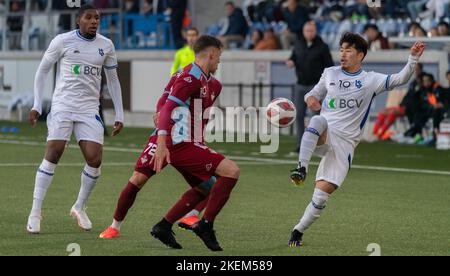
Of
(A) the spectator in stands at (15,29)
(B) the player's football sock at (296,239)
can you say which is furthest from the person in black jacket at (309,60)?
(A) the spectator in stands at (15,29)

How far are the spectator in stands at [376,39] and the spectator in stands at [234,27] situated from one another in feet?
15.0

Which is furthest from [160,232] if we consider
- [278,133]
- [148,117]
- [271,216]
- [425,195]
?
[148,117]

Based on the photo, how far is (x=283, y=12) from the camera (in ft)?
104

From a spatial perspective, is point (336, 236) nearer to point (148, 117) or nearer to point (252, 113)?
point (252, 113)

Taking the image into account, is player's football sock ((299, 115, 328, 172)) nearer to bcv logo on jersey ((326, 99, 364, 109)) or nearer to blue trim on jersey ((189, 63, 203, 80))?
bcv logo on jersey ((326, 99, 364, 109))

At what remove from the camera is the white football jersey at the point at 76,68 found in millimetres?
12938

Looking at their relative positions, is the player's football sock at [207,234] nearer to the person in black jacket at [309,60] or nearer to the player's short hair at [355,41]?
the player's short hair at [355,41]

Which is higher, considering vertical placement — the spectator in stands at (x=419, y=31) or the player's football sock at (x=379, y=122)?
the spectator in stands at (x=419, y=31)

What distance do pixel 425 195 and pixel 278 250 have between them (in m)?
5.60

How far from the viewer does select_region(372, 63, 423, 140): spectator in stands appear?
25703 millimetres

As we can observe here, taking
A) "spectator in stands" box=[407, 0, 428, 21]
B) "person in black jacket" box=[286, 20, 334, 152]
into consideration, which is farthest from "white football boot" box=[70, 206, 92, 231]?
"spectator in stands" box=[407, 0, 428, 21]

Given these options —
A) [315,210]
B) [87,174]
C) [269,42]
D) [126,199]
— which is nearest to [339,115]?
[315,210]

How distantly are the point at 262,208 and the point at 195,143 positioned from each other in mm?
3826
